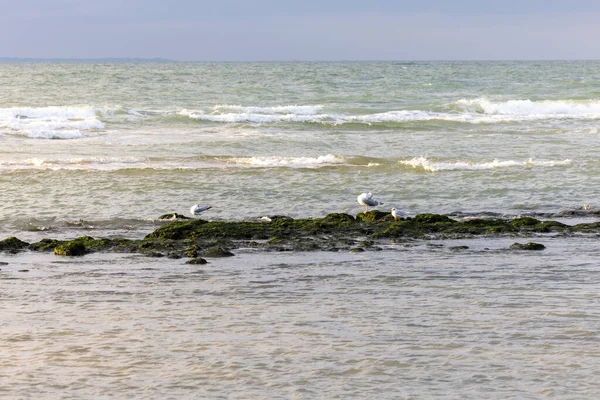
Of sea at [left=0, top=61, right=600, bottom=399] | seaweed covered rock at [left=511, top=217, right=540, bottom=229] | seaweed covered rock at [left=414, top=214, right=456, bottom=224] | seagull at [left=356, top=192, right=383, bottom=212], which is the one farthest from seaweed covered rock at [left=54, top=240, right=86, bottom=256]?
seaweed covered rock at [left=511, top=217, right=540, bottom=229]

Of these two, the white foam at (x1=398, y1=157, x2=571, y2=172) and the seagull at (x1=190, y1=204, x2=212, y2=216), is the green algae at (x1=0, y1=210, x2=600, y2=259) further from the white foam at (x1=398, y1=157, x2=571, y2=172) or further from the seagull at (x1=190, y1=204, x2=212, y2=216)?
the white foam at (x1=398, y1=157, x2=571, y2=172)

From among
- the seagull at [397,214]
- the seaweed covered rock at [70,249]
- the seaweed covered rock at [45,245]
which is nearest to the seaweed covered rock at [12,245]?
the seaweed covered rock at [45,245]

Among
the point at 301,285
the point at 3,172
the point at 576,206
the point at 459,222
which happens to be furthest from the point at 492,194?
the point at 3,172

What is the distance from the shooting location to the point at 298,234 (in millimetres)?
12281

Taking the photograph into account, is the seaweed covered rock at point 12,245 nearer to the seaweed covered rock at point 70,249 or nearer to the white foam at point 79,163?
the seaweed covered rock at point 70,249

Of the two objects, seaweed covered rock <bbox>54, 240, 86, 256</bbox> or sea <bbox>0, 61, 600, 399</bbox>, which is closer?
sea <bbox>0, 61, 600, 399</bbox>

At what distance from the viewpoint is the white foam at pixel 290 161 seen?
21156 millimetres

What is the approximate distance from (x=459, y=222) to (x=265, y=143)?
44.4 feet

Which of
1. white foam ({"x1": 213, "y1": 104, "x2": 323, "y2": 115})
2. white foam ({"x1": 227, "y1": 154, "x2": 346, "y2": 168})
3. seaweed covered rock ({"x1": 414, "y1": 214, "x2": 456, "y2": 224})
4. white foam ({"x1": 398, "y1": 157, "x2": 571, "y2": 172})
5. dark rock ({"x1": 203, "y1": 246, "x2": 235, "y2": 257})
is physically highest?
white foam ({"x1": 213, "y1": 104, "x2": 323, "y2": 115})

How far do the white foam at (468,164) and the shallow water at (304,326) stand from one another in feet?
31.0

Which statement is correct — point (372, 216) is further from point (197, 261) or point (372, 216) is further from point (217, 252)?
point (197, 261)

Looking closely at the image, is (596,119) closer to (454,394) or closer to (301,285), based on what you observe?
(301,285)

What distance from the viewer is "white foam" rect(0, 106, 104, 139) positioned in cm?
2836

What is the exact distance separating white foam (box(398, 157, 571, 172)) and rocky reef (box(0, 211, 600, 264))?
6913 millimetres
